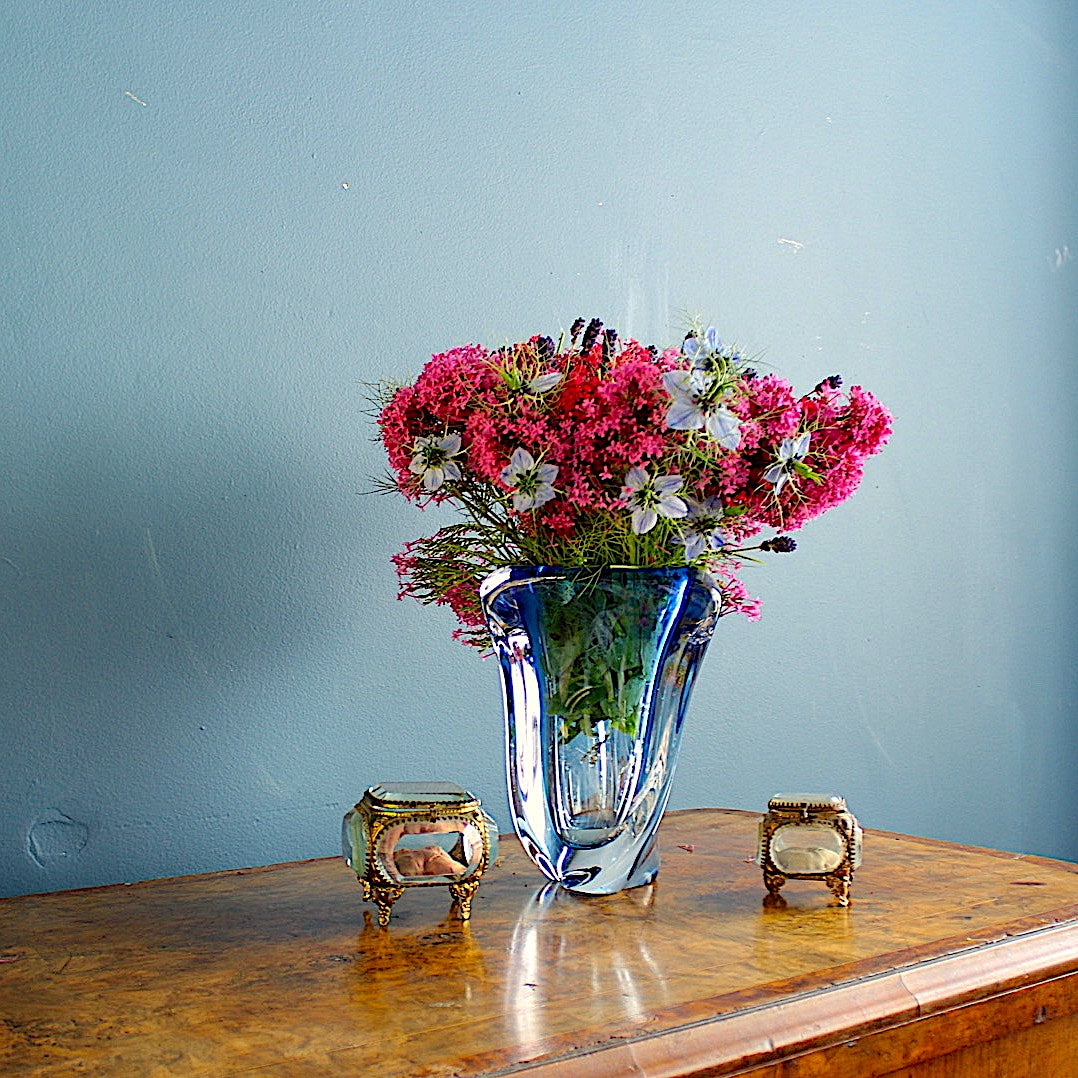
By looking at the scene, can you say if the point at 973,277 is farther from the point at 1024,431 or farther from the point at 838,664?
the point at 838,664

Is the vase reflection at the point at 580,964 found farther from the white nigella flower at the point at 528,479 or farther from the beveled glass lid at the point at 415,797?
the white nigella flower at the point at 528,479

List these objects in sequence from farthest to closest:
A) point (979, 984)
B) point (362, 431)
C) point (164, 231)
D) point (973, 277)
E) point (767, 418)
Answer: point (973, 277), point (362, 431), point (164, 231), point (767, 418), point (979, 984)

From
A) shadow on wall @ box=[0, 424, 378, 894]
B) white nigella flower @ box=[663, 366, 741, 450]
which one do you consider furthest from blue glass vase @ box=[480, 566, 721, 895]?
shadow on wall @ box=[0, 424, 378, 894]

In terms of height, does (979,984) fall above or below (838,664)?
below

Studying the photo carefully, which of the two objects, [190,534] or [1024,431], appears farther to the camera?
[1024,431]

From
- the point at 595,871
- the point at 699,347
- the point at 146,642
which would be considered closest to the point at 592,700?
the point at 595,871

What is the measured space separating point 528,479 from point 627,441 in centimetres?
7

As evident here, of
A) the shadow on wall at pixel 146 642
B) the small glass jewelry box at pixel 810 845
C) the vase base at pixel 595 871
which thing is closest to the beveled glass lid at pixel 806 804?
the small glass jewelry box at pixel 810 845

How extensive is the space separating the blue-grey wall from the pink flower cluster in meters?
0.26

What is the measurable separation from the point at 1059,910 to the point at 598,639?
38 cm

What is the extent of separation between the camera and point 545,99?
1247 millimetres

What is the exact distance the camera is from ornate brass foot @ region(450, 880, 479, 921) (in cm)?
78

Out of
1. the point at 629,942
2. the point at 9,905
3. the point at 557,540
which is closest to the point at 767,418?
the point at 557,540

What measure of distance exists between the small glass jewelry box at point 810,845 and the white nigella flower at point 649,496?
0.25 metres
